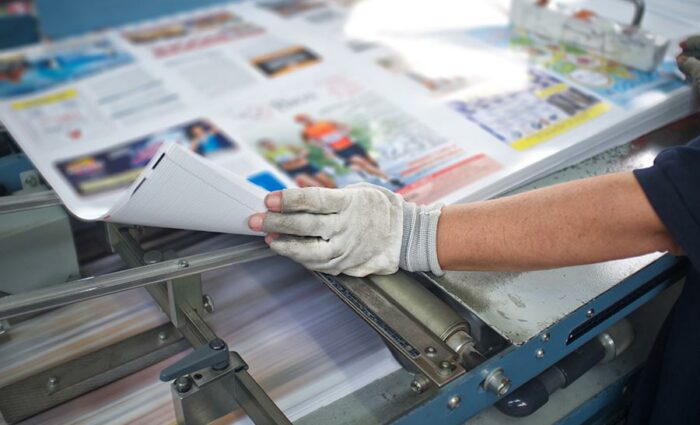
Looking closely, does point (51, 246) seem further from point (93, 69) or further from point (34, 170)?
point (93, 69)

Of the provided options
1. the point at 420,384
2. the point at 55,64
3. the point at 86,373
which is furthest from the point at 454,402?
the point at 55,64

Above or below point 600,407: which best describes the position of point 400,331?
above

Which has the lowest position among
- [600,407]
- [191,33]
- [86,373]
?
[600,407]

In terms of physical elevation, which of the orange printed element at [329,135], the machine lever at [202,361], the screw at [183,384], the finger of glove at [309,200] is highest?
the finger of glove at [309,200]

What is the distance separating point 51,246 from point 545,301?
0.74 metres

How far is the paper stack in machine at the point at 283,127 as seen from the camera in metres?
0.97

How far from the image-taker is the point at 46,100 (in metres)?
1.43

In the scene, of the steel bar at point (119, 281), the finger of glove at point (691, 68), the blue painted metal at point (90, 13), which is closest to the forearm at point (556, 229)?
the steel bar at point (119, 281)

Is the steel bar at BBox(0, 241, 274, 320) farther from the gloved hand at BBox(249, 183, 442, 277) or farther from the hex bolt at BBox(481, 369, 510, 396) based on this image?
the hex bolt at BBox(481, 369, 510, 396)

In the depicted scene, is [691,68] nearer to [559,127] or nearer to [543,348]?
[559,127]

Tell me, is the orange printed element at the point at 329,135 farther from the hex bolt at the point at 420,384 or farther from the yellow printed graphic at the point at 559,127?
the hex bolt at the point at 420,384

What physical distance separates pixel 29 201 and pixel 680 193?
36.1 inches

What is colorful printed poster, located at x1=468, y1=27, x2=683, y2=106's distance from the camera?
1444 millimetres

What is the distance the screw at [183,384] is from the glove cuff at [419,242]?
1.07ft
